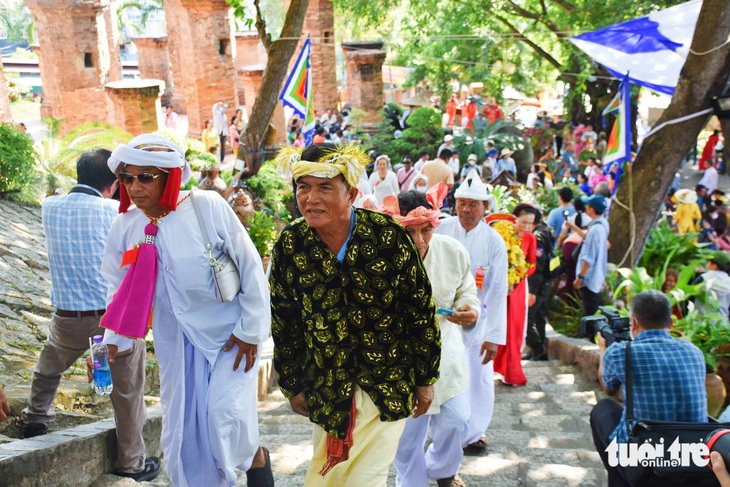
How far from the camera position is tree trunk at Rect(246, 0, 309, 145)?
499 inches

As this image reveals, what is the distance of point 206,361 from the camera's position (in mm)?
3766

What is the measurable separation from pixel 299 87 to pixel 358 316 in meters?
10.7

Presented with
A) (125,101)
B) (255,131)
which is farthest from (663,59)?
(125,101)

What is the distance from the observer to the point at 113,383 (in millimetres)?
4203

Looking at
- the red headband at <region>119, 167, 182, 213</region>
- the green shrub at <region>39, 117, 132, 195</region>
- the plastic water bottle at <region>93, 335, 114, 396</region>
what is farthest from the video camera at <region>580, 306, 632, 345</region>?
the green shrub at <region>39, 117, 132, 195</region>

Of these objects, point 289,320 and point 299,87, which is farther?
point 299,87

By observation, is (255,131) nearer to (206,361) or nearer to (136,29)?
(206,361)

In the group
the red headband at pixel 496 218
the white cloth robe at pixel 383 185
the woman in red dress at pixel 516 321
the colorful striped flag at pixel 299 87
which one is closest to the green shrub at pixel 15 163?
the colorful striped flag at pixel 299 87

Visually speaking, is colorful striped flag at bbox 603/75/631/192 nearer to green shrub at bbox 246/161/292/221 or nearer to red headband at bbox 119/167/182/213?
green shrub at bbox 246/161/292/221

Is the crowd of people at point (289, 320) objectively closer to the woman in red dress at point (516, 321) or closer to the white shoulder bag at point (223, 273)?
the white shoulder bag at point (223, 273)

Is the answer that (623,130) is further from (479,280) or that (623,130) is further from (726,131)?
(479,280)

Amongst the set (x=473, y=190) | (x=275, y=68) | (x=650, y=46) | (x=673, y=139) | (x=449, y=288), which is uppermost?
(x=650, y=46)

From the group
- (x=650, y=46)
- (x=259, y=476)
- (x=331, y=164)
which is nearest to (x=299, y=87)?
(x=650, y=46)

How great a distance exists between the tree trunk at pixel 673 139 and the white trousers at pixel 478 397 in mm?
5335
